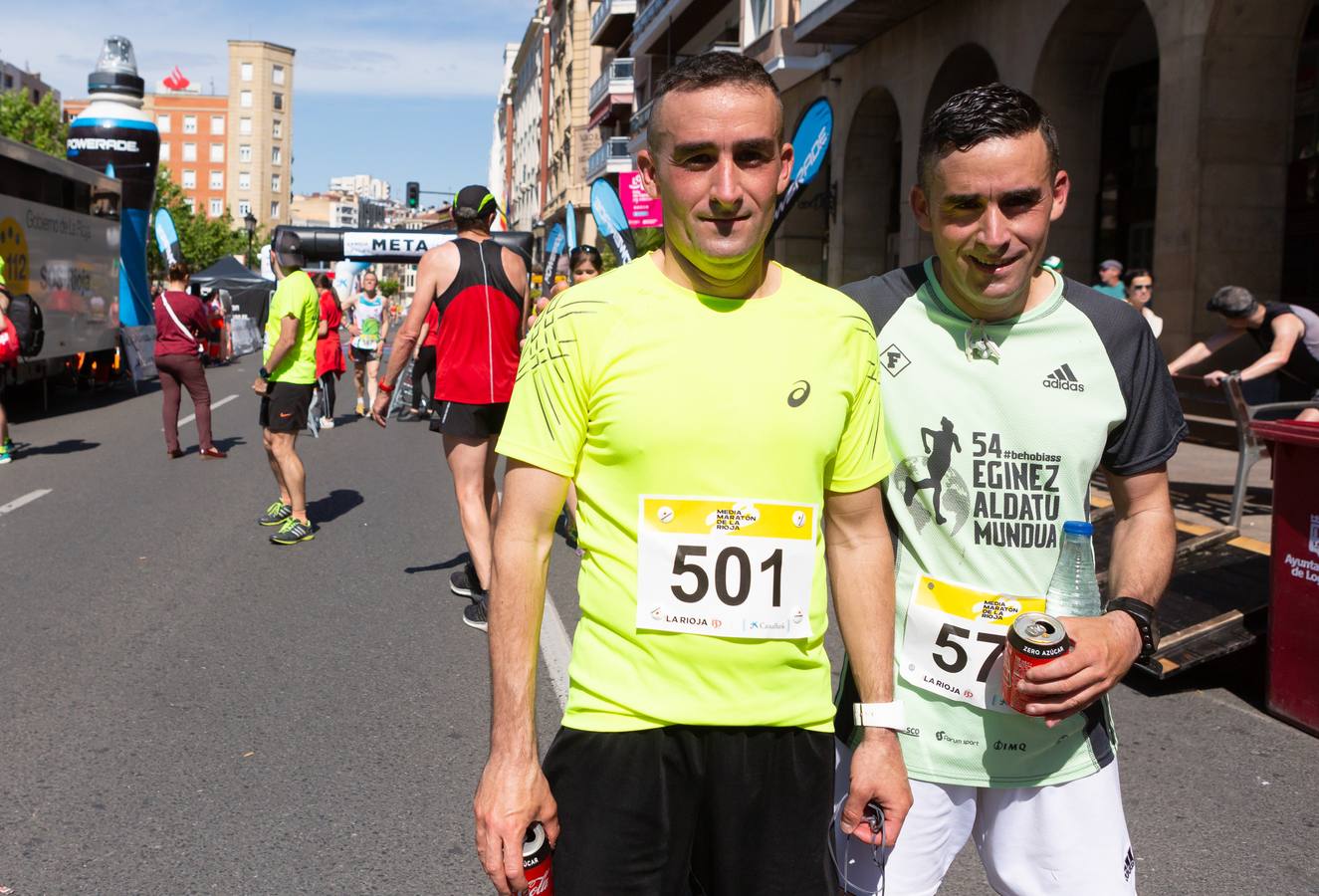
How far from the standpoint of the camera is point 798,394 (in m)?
2.02

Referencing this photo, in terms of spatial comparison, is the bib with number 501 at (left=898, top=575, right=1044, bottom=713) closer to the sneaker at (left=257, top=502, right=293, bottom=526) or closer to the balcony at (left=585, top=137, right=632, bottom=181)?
the sneaker at (left=257, top=502, right=293, bottom=526)

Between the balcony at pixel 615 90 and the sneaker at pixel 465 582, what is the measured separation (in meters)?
44.9

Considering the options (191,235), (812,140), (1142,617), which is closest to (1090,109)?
(812,140)

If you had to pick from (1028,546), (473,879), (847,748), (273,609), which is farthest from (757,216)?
(273,609)

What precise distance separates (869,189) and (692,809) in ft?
78.0

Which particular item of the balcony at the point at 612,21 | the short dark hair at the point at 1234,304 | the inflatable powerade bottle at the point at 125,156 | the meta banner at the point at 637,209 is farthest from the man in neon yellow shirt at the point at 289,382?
the balcony at the point at 612,21

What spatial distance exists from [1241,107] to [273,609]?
12.0 metres

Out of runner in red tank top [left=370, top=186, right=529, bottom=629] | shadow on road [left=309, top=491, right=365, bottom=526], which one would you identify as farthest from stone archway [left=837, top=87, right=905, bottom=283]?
runner in red tank top [left=370, top=186, right=529, bottom=629]

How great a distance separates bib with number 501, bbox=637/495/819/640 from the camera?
1.99 meters

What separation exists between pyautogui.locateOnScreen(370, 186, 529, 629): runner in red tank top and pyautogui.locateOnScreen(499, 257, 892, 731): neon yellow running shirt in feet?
14.6

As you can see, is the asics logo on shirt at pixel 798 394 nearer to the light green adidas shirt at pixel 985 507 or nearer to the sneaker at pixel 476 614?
the light green adidas shirt at pixel 985 507

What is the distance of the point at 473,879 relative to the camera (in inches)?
142

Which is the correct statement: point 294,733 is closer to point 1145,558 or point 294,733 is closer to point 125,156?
point 1145,558

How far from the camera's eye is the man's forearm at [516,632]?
1966 millimetres
